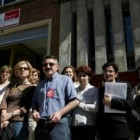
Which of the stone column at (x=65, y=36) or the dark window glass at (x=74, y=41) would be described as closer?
the stone column at (x=65, y=36)

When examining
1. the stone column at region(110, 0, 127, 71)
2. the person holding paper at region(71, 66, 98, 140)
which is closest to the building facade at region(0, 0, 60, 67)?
the stone column at region(110, 0, 127, 71)

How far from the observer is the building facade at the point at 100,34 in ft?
21.0

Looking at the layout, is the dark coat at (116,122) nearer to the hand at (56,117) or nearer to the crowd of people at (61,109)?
the crowd of people at (61,109)

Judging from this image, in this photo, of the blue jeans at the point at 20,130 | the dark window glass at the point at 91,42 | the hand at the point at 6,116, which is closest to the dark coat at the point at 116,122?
the blue jeans at the point at 20,130

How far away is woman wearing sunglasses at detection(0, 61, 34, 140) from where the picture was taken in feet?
9.20

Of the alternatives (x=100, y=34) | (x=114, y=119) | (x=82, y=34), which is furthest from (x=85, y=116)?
(x=82, y=34)

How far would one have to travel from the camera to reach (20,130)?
2803 mm

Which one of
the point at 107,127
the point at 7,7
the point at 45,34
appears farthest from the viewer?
the point at 7,7

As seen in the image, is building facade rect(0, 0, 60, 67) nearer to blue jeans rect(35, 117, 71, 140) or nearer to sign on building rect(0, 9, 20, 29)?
sign on building rect(0, 9, 20, 29)

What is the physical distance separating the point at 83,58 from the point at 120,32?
4.30 feet

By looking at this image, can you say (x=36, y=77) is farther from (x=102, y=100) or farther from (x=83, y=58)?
(x=83, y=58)

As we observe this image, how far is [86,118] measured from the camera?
2.92 m

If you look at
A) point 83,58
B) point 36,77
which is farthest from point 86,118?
point 83,58

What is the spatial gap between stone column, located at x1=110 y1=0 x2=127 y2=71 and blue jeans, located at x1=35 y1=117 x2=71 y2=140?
404 centimetres
